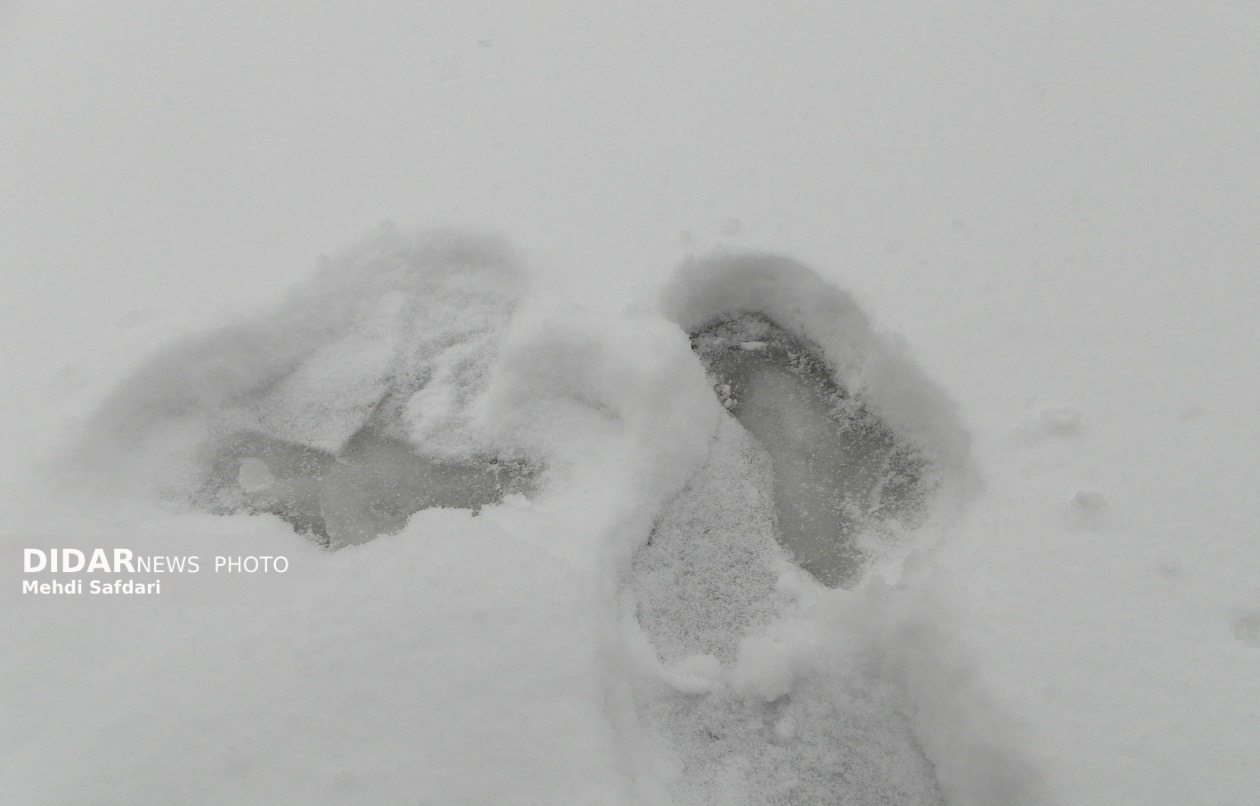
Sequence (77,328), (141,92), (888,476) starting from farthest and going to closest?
1. (141,92)
2. (77,328)
3. (888,476)

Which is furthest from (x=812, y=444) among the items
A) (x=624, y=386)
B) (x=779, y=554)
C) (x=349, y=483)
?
(x=349, y=483)

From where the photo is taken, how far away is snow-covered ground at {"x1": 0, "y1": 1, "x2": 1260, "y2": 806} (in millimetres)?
1530

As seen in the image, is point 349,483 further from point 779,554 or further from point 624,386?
point 779,554

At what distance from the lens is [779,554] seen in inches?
74.5

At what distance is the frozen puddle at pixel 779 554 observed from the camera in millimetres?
1625

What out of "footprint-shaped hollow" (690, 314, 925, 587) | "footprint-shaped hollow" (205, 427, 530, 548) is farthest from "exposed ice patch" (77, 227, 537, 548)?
"footprint-shaped hollow" (690, 314, 925, 587)

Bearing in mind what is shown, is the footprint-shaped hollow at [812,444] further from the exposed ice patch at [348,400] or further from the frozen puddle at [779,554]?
the exposed ice patch at [348,400]

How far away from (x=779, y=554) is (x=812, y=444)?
1.14 feet

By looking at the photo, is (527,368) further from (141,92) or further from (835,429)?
(141,92)

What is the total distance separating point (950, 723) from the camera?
1.58m

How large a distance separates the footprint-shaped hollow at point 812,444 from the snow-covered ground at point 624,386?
32 mm

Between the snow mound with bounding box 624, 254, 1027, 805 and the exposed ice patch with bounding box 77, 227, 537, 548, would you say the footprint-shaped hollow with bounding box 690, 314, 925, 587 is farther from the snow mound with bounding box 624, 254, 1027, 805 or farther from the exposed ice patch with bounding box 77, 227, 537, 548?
the exposed ice patch with bounding box 77, 227, 537, 548

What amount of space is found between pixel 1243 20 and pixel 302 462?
3598 mm

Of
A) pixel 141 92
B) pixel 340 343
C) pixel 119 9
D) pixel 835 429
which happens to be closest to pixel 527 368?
pixel 340 343
